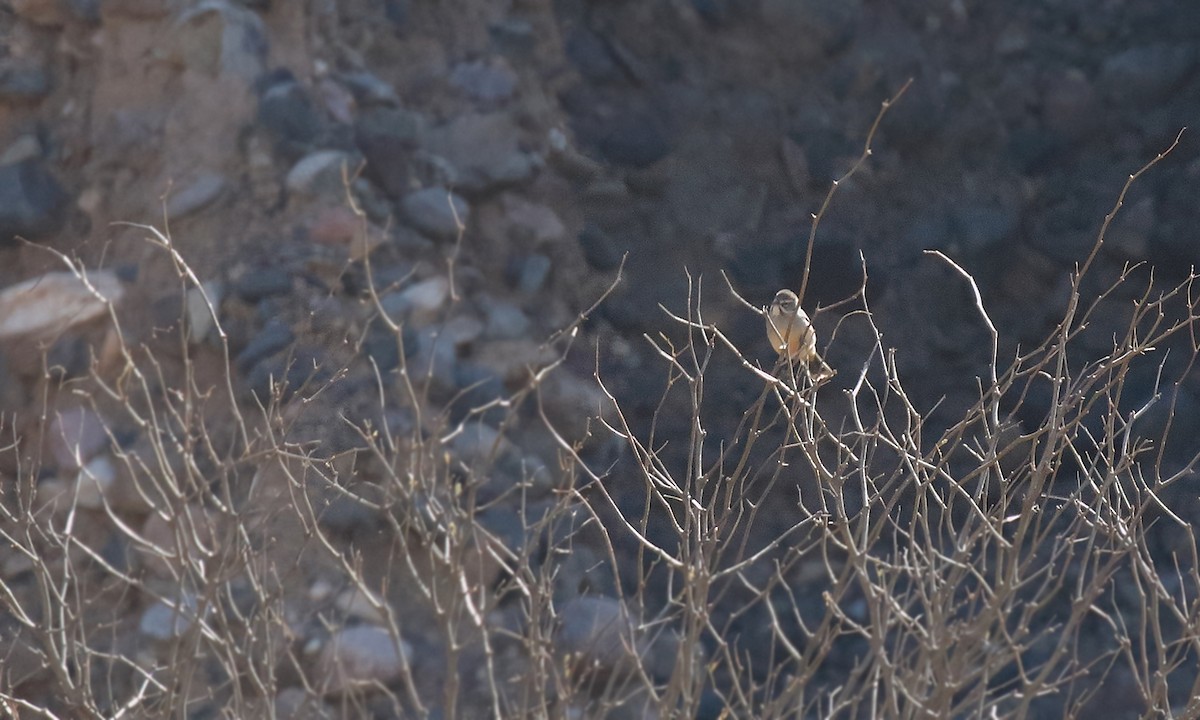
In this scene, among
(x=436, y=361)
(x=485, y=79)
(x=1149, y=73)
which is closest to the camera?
(x=436, y=361)

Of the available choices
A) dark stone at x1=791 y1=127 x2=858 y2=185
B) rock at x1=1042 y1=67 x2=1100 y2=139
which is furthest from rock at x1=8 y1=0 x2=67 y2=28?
rock at x1=1042 y1=67 x2=1100 y2=139

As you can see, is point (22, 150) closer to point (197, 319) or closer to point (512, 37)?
point (197, 319)

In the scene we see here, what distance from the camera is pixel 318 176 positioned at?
576cm

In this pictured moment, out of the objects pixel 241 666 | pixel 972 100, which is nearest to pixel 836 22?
pixel 972 100

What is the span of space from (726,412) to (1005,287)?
65.4 inches

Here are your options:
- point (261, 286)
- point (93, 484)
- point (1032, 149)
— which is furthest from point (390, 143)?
point (1032, 149)

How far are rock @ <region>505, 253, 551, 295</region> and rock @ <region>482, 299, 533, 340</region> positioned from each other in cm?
12

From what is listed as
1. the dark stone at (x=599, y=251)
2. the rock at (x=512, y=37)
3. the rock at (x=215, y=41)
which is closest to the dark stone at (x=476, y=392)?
the dark stone at (x=599, y=251)

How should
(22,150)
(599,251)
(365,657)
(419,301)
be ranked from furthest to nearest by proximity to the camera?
1. (599,251)
2. (22,150)
3. (419,301)
4. (365,657)

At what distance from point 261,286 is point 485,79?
1696 mm

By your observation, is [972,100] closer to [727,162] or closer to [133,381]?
[727,162]

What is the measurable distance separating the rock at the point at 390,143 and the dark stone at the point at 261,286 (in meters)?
0.71

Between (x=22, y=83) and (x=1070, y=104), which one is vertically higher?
(x=22, y=83)

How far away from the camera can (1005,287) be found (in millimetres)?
6480
